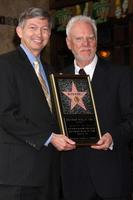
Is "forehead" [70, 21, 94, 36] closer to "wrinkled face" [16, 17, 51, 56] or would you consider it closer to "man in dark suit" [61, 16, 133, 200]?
"man in dark suit" [61, 16, 133, 200]

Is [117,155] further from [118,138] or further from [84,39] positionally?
[84,39]

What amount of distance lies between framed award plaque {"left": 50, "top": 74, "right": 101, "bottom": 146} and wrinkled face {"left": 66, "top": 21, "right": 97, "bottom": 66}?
193 mm

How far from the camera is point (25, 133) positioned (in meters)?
2.64

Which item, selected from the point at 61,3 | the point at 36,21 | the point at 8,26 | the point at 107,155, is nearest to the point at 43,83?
the point at 36,21

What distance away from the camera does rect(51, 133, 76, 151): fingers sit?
2.64 m

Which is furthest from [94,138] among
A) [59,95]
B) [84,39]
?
[84,39]

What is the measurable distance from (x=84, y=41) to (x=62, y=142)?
0.74 m

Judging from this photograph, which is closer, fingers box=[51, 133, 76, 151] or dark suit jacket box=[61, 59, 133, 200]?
fingers box=[51, 133, 76, 151]

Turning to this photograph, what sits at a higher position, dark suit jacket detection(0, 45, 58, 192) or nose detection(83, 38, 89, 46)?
nose detection(83, 38, 89, 46)

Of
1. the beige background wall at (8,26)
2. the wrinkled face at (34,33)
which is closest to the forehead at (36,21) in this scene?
the wrinkled face at (34,33)

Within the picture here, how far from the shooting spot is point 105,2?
776cm

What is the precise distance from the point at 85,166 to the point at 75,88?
489mm

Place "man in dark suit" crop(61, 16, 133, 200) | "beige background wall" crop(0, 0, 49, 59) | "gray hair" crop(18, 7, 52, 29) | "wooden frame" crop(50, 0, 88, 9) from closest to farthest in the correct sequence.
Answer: "gray hair" crop(18, 7, 52, 29) → "man in dark suit" crop(61, 16, 133, 200) → "beige background wall" crop(0, 0, 49, 59) → "wooden frame" crop(50, 0, 88, 9)

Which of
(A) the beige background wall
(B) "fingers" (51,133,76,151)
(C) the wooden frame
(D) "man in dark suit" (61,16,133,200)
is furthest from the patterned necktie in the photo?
(C) the wooden frame
